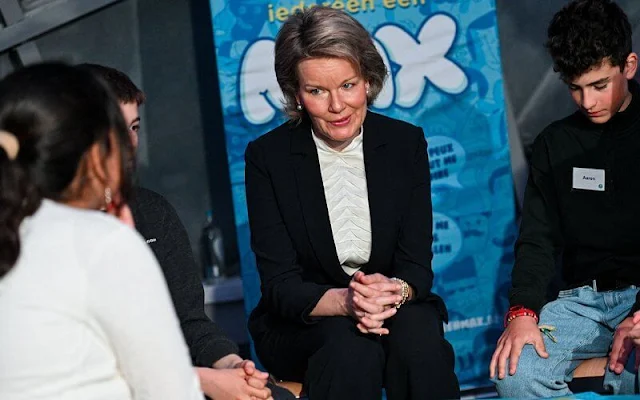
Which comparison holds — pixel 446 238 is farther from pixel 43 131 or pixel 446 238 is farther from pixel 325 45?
pixel 43 131

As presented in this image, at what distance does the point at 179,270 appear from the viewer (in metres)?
3.05

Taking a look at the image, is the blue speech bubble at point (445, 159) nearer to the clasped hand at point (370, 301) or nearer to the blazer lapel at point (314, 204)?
the blazer lapel at point (314, 204)

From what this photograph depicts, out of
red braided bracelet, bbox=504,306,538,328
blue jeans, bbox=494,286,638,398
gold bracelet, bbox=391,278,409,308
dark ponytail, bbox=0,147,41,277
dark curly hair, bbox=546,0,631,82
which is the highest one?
dark curly hair, bbox=546,0,631,82

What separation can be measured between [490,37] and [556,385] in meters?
1.75

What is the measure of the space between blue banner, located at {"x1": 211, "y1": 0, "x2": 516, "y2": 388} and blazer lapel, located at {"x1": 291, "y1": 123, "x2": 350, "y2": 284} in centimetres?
99

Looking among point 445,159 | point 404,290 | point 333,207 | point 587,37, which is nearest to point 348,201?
point 333,207

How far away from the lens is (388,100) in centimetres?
434

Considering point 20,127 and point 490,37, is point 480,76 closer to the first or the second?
point 490,37

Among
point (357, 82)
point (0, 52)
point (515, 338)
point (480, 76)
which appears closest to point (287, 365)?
point (515, 338)

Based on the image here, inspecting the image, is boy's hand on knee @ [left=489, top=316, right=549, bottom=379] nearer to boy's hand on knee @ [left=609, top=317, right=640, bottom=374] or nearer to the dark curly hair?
boy's hand on knee @ [left=609, top=317, right=640, bottom=374]

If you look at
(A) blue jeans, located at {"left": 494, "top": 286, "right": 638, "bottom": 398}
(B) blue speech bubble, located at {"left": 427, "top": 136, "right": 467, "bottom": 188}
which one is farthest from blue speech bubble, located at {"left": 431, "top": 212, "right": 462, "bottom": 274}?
(A) blue jeans, located at {"left": 494, "top": 286, "right": 638, "bottom": 398}

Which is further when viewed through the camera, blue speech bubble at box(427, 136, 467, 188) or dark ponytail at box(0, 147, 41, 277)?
blue speech bubble at box(427, 136, 467, 188)

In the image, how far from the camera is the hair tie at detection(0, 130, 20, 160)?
179 cm

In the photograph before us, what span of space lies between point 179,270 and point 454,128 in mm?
1705
